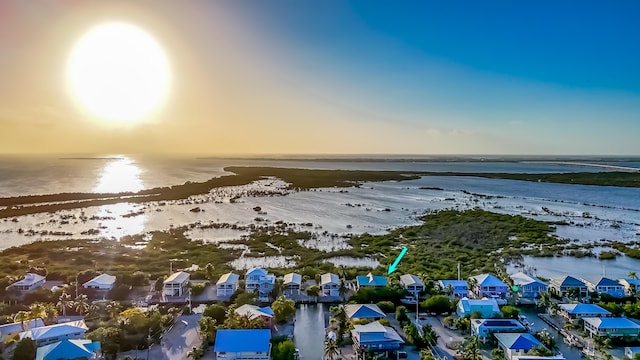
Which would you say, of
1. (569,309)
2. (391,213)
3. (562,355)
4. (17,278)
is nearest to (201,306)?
(17,278)

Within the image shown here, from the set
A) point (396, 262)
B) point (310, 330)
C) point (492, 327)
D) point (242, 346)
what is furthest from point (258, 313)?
point (396, 262)

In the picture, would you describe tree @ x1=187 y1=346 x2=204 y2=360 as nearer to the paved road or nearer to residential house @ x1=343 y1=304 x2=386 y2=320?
the paved road

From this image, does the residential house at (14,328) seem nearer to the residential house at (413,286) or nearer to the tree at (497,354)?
the residential house at (413,286)

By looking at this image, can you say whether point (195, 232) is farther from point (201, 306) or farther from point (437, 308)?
point (437, 308)

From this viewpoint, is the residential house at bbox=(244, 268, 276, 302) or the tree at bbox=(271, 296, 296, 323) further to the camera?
the residential house at bbox=(244, 268, 276, 302)

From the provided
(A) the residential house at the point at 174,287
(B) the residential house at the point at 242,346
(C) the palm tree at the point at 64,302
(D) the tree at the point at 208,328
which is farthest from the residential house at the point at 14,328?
(B) the residential house at the point at 242,346

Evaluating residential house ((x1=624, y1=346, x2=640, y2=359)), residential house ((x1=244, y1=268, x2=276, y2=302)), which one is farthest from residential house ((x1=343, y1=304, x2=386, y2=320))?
residential house ((x1=624, y1=346, x2=640, y2=359))

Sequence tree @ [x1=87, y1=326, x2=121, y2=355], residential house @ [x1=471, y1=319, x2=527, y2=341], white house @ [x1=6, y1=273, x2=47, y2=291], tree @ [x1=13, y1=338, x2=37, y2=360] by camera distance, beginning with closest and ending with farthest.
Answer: tree @ [x1=13, y1=338, x2=37, y2=360] < tree @ [x1=87, y1=326, x2=121, y2=355] < residential house @ [x1=471, y1=319, x2=527, y2=341] < white house @ [x1=6, y1=273, x2=47, y2=291]
